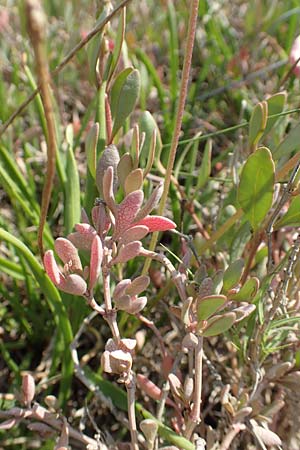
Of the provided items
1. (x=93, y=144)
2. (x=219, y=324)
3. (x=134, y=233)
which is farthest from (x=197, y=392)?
(x=93, y=144)

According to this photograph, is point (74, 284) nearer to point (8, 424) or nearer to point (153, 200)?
point (153, 200)

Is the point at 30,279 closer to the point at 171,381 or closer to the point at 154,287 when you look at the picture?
the point at 154,287

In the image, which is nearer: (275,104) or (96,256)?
(96,256)

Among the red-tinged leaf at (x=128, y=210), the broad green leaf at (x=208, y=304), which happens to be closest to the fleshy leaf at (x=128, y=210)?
the red-tinged leaf at (x=128, y=210)

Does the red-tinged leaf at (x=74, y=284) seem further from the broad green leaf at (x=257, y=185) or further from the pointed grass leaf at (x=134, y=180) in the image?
the broad green leaf at (x=257, y=185)

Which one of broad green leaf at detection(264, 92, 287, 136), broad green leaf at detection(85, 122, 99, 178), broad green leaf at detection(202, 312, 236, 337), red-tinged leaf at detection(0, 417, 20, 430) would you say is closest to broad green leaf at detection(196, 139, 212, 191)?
broad green leaf at detection(264, 92, 287, 136)

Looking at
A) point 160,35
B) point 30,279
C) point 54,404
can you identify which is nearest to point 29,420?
point 54,404
